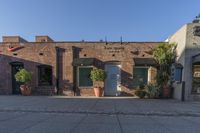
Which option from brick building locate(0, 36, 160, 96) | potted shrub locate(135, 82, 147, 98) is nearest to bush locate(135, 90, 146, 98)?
potted shrub locate(135, 82, 147, 98)

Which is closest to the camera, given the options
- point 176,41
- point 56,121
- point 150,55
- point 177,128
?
point 177,128

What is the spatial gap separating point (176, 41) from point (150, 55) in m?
2.14

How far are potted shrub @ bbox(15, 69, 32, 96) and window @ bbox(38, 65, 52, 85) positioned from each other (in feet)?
3.30

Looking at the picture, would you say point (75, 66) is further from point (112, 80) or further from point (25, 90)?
point (25, 90)

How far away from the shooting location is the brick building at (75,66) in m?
12.7

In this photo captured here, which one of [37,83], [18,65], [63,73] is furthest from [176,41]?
[18,65]

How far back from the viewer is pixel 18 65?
44.2ft

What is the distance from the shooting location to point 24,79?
11.9 meters

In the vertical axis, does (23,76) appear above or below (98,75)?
below

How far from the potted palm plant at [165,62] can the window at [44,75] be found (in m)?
8.76

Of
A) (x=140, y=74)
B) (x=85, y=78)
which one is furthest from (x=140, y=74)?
(x=85, y=78)

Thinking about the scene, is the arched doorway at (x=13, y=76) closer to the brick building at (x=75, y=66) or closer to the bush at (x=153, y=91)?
the brick building at (x=75, y=66)

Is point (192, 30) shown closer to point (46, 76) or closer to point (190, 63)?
point (190, 63)

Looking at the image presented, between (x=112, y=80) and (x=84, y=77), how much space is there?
236 cm
